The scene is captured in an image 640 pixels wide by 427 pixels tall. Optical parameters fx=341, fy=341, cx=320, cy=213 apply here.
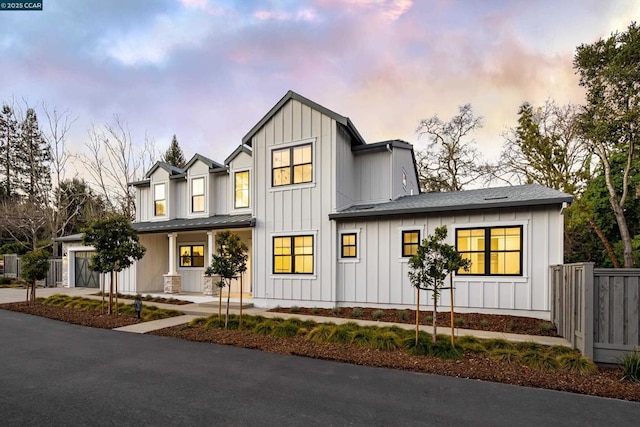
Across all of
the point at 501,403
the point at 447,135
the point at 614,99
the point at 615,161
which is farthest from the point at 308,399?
the point at 447,135

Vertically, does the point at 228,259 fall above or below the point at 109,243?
below

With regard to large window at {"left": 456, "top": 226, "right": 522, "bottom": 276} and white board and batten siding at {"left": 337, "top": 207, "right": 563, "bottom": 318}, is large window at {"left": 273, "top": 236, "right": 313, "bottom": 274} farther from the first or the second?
large window at {"left": 456, "top": 226, "right": 522, "bottom": 276}

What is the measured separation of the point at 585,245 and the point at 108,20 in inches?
1065

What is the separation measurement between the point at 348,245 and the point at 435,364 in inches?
231

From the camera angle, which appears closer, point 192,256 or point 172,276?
point 172,276

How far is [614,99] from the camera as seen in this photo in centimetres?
1307

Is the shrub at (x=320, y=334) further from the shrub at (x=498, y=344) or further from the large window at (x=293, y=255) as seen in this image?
the large window at (x=293, y=255)

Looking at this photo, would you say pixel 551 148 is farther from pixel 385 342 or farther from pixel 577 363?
pixel 385 342

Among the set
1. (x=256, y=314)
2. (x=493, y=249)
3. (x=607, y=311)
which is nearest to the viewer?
(x=607, y=311)

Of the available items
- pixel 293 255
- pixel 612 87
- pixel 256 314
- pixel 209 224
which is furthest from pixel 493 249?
pixel 209 224

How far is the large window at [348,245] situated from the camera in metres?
Answer: 11.2

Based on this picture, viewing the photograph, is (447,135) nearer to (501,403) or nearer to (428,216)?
(428,216)

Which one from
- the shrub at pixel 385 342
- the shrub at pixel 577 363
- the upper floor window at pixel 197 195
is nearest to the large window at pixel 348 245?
the shrub at pixel 385 342

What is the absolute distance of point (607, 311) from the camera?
556cm
